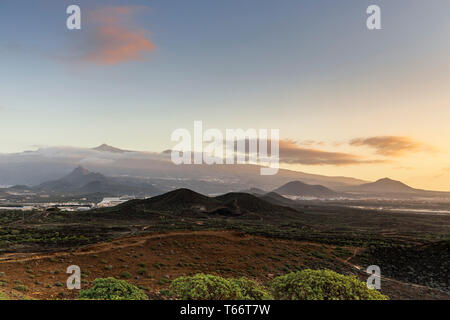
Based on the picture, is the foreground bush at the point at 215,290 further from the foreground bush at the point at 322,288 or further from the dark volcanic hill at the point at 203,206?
the dark volcanic hill at the point at 203,206

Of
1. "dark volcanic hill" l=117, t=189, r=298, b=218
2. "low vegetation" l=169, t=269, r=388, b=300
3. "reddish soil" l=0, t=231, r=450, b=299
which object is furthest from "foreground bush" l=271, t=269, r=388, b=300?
"dark volcanic hill" l=117, t=189, r=298, b=218

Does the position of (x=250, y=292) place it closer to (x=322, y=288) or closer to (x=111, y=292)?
(x=322, y=288)

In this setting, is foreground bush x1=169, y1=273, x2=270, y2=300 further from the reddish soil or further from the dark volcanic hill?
the dark volcanic hill

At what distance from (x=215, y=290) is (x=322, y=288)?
191 inches

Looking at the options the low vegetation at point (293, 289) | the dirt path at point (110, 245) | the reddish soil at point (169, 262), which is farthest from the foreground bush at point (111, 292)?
the dirt path at point (110, 245)

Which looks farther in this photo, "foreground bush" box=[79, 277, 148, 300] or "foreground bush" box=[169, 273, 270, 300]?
"foreground bush" box=[79, 277, 148, 300]

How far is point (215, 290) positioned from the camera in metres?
11.0

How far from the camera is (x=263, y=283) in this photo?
920 inches

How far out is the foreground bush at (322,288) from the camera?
10695mm

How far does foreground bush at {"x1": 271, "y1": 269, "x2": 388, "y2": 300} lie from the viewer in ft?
35.1

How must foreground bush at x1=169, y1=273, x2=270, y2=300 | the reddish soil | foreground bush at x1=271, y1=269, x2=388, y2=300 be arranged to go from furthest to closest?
the reddish soil
foreground bush at x1=169, y1=273, x2=270, y2=300
foreground bush at x1=271, y1=269, x2=388, y2=300

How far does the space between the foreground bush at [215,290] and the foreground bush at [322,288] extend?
1.20 m

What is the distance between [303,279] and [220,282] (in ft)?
13.0

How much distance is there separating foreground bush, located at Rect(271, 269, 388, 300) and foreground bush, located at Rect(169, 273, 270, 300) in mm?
1200
